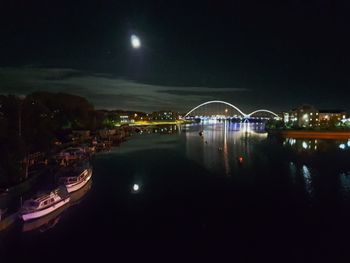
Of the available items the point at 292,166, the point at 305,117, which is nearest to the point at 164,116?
the point at 305,117

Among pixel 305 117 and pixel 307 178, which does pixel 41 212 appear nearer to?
pixel 307 178

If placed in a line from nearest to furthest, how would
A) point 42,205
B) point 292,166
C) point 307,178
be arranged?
point 42,205
point 307,178
point 292,166

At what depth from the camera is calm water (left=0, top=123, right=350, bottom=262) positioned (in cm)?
1248

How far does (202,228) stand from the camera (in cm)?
1479

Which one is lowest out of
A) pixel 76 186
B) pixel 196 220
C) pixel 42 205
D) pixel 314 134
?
pixel 196 220

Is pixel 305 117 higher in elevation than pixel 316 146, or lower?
higher

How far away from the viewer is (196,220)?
1580 centimetres

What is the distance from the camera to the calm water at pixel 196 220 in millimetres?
12484

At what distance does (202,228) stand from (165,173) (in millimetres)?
12977

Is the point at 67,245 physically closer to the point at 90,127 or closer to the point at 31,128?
the point at 31,128

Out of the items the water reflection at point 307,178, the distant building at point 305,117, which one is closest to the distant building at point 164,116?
the distant building at point 305,117

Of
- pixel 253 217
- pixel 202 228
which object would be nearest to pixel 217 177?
pixel 253 217

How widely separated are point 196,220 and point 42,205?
6.81 meters

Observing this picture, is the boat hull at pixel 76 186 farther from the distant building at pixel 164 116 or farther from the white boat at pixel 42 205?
the distant building at pixel 164 116
